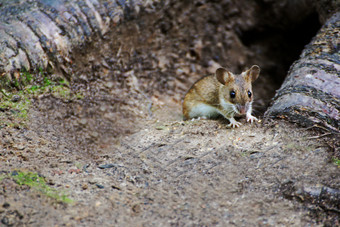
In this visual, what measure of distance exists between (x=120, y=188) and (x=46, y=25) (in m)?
2.68

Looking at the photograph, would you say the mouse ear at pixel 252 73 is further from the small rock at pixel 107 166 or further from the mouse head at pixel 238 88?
the small rock at pixel 107 166

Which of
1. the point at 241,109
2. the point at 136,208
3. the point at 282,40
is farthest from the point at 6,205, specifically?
the point at 282,40

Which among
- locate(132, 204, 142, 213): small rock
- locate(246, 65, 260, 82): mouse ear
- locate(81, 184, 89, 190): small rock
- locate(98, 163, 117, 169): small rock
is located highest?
locate(246, 65, 260, 82): mouse ear

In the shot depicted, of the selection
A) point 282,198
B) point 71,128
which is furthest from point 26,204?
point 282,198

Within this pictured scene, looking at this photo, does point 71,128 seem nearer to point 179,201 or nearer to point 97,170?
point 97,170

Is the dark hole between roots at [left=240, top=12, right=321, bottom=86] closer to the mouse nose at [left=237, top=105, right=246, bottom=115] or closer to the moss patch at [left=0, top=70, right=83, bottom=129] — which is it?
the mouse nose at [left=237, top=105, right=246, bottom=115]

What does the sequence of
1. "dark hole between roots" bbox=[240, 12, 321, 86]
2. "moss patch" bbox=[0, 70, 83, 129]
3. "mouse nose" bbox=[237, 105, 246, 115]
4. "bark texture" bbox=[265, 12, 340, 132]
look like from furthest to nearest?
"dark hole between roots" bbox=[240, 12, 321, 86] < "mouse nose" bbox=[237, 105, 246, 115] < "moss patch" bbox=[0, 70, 83, 129] < "bark texture" bbox=[265, 12, 340, 132]

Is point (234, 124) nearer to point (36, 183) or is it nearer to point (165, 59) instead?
point (36, 183)

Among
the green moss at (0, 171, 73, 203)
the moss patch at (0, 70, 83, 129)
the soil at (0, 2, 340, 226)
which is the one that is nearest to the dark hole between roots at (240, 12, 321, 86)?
the soil at (0, 2, 340, 226)

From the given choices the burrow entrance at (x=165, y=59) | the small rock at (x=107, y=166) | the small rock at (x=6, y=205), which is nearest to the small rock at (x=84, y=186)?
Answer: the small rock at (x=107, y=166)

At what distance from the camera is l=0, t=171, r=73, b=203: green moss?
3069mm

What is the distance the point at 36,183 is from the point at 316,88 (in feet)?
10.8

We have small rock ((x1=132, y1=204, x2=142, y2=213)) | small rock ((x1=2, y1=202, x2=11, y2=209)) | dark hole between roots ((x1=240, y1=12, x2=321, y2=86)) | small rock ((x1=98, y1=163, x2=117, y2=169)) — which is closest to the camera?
small rock ((x1=2, y1=202, x2=11, y2=209))

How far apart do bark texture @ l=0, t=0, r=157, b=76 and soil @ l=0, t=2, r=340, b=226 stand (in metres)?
0.24
